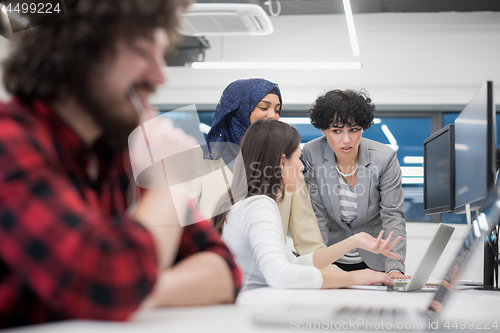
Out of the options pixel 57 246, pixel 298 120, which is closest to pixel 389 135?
pixel 298 120

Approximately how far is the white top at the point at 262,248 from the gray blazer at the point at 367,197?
3.05 ft

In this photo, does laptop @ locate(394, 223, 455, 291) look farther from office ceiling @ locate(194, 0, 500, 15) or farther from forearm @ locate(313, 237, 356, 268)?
office ceiling @ locate(194, 0, 500, 15)

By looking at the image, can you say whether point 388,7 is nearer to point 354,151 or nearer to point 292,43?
point 292,43

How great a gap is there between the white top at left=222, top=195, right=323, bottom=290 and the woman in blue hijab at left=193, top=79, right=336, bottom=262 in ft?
0.89

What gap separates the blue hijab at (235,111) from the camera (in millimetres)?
2119

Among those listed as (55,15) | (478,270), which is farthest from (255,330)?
(478,270)

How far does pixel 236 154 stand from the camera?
1.88m

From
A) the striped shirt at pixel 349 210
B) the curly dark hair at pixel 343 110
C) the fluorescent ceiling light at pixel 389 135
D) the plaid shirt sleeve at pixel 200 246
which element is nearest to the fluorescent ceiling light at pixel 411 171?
the fluorescent ceiling light at pixel 389 135

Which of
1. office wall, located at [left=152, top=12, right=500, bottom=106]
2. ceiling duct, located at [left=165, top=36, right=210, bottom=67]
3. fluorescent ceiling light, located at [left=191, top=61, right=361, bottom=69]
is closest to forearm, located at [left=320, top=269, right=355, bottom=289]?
fluorescent ceiling light, located at [left=191, top=61, right=361, bottom=69]

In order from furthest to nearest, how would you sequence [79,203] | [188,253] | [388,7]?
1. [388,7]
2. [188,253]
3. [79,203]

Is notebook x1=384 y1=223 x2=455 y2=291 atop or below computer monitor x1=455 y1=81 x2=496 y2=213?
below

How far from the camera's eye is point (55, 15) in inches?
23.4

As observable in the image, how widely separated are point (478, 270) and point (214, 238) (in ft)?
4.70

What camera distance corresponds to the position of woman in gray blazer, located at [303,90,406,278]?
2.21 m
